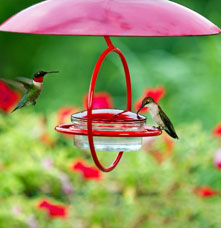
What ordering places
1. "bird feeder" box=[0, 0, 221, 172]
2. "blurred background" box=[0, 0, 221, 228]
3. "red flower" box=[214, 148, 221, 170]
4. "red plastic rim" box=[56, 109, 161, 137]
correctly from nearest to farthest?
"bird feeder" box=[0, 0, 221, 172] < "red plastic rim" box=[56, 109, 161, 137] < "blurred background" box=[0, 0, 221, 228] < "red flower" box=[214, 148, 221, 170]

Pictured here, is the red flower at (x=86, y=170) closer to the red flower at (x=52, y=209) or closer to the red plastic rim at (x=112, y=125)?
the red flower at (x=52, y=209)

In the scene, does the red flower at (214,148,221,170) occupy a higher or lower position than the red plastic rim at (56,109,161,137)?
lower

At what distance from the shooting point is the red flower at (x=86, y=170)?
10.9 ft

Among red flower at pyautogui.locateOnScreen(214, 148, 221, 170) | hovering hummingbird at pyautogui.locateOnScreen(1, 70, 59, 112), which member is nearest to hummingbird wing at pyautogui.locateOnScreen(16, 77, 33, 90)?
hovering hummingbird at pyautogui.locateOnScreen(1, 70, 59, 112)

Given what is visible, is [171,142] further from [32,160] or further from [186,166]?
[32,160]

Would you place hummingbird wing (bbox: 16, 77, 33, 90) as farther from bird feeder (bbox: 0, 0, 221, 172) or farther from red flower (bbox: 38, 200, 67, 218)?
red flower (bbox: 38, 200, 67, 218)

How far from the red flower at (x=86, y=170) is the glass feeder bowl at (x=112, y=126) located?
1303 millimetres

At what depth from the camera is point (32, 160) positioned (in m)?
3.49

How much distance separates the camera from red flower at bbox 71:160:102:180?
3328 mm

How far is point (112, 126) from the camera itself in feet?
6.10

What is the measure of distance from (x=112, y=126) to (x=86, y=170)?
4.97ft

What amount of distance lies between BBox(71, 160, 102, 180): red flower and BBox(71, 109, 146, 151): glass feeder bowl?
4.28 ft

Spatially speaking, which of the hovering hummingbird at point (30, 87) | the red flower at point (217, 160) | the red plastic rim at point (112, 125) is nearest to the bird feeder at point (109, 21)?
the red plastic rim at point (112, 125)

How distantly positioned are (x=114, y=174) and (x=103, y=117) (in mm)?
1731
